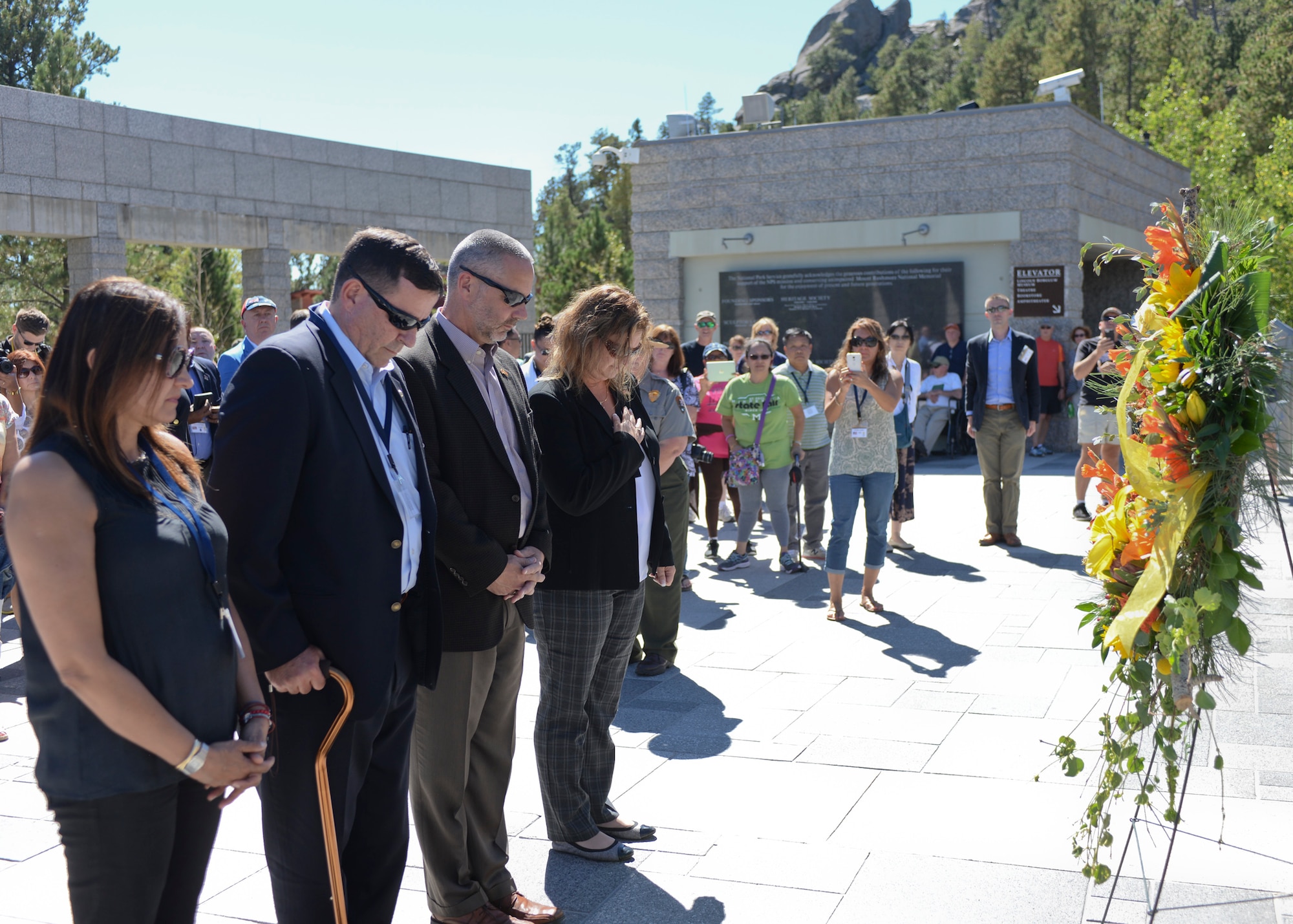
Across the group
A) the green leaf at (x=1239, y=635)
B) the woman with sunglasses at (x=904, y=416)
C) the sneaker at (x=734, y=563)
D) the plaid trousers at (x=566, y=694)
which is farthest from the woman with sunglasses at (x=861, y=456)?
the green leaf at (x=1239, y=635)

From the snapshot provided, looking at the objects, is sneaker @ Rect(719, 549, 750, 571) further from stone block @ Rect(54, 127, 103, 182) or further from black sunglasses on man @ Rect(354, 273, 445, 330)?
stone block @ Rect(54, 127, 103, 182)

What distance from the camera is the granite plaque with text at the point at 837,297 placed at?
16.9m

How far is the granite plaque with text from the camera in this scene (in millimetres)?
16875

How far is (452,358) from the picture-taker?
3.18m

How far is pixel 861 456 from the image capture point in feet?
23.3

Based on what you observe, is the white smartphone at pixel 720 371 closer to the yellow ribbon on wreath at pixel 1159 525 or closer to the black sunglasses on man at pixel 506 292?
the black sunglasses on man at pixel 506 292

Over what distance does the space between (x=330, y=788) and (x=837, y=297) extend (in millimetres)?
15575

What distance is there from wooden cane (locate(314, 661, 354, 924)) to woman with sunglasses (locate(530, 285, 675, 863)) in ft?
3.94

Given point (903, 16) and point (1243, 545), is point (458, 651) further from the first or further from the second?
point (903, 16)

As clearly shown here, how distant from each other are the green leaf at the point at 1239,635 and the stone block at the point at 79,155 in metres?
16.7

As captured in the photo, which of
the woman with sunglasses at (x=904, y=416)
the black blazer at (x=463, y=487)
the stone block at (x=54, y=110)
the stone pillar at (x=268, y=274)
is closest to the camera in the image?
the black blazer at (x=463, y=487)

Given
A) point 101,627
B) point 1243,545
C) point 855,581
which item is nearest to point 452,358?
point 101,627

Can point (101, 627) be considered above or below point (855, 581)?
above

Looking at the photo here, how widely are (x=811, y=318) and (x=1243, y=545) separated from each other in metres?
14.9
